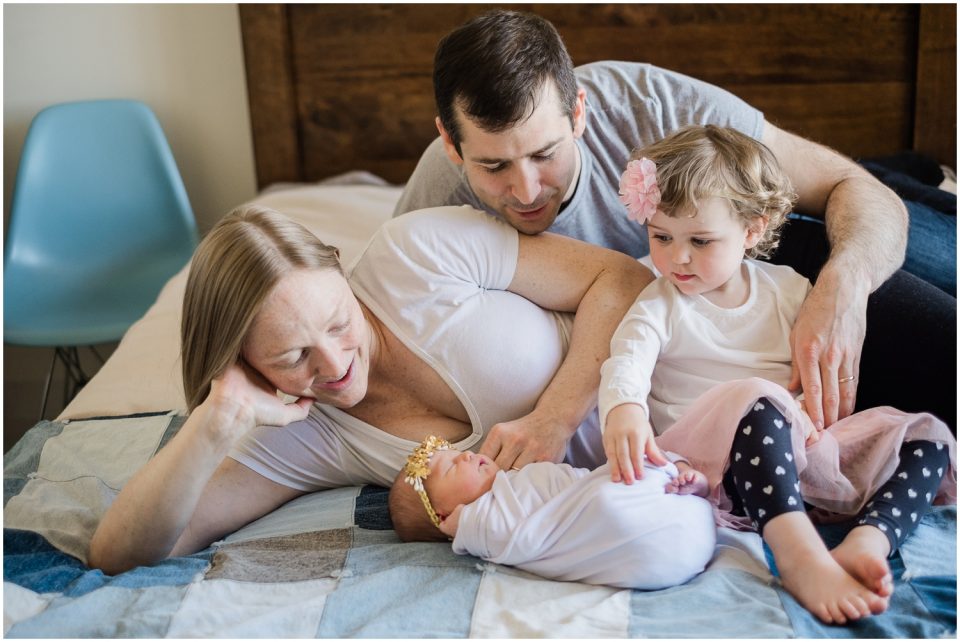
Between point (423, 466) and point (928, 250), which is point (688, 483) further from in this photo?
point (928, 250)

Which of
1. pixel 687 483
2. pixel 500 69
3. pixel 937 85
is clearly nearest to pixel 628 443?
pixel 687 483

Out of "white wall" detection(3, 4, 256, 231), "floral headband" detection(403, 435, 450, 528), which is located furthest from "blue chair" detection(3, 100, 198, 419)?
"floral headband" detection(403, 435, 450, 528)

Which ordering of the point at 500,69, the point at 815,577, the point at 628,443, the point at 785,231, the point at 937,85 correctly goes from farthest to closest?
1. the point at 937,85
2. the point at 785,231
3. the point at 500,69
4. the point at 628,443
5. the point at 815,577

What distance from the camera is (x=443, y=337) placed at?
1492mm

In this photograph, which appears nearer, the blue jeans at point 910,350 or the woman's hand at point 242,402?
the woman's hand at point 242,402

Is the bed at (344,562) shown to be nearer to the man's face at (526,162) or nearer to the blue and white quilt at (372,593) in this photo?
the blue and white quilt at (372,593)

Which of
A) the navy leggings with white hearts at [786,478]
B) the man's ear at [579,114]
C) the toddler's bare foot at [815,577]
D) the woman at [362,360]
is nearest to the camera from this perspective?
the toddler's bare foot at [815,577]

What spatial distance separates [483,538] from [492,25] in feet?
2.70

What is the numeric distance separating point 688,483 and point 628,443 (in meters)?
0.11

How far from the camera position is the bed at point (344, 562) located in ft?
3.76

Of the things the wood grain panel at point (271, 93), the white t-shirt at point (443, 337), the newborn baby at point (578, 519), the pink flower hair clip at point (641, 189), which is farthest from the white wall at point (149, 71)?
the newborn baby at point (578, 519)

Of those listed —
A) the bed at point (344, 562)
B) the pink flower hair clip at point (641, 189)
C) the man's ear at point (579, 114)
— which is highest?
the man's ear at point (579, 114)

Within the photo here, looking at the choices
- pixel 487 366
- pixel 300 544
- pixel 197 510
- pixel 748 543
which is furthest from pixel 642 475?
pixel 197 510

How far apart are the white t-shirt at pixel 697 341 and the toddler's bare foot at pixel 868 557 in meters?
0.32
